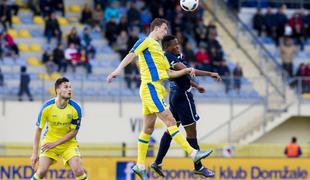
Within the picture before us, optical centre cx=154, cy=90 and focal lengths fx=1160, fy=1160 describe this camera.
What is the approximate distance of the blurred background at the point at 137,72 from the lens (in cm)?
2991

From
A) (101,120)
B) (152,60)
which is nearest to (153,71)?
(152,60)

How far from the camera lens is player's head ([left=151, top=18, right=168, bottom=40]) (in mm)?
17125

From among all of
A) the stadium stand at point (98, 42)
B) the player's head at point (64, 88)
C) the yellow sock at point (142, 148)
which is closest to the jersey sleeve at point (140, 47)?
the player's head at point (64, 88)

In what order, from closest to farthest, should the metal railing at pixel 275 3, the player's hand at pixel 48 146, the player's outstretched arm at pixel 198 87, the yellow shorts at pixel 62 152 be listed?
the player's hand at pixel 48 146
the yellow shorts at pixel 62 152
the player's outstretched arm at pixel 198 87
the metal railing at pixel 275 3

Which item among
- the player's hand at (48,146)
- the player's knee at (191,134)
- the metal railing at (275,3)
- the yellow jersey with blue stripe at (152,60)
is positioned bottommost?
the player's hand at (48,146)

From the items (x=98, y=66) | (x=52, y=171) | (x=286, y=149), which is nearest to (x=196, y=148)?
(x=52, y=171)

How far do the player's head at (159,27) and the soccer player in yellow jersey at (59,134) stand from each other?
1.61 meters

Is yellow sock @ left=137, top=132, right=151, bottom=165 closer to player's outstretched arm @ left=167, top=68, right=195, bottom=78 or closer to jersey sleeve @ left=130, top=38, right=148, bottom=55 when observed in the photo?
player's outstretched arm @ left=167, top=68, right=195, bottom=78

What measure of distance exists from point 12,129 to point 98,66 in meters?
2.92

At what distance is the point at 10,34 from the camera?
31.4m

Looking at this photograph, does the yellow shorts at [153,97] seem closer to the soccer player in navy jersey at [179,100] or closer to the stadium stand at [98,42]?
the soccer player in navy jersey at [179,100]

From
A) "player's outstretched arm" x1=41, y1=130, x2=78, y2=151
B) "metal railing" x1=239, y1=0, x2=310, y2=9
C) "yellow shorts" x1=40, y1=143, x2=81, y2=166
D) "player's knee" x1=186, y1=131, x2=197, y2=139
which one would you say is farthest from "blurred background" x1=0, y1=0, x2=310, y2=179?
"player's outstretched arm" x1=41, y1=130, x2=78, y2=151

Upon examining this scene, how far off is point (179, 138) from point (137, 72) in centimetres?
1347

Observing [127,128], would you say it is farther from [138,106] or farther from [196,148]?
[196,148]
